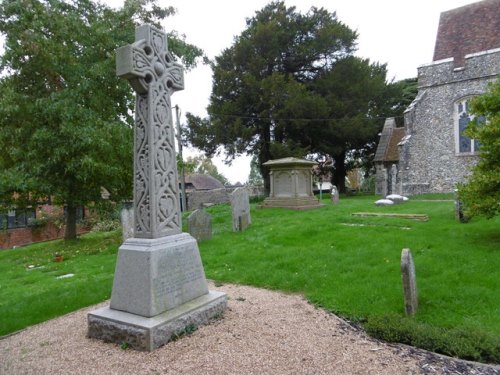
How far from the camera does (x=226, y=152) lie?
97.1ft

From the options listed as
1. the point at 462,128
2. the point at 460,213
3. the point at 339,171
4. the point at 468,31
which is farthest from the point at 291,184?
the point at 468,31

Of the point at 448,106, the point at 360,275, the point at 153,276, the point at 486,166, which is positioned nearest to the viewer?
the point at 153,276

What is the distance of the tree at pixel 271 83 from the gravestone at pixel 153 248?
70.9 feet

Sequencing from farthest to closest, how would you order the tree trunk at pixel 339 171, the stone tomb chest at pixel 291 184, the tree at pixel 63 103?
the tree trunk at pixel 339 171 → the stone tomb chest at pixel 291 184 → the tree at pixel 63 103

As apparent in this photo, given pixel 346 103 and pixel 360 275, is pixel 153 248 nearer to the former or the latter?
pixel 360 275

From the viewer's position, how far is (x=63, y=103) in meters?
10.7

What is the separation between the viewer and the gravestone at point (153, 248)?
381 cm

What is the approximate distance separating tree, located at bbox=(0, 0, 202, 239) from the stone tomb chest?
729 centimetres

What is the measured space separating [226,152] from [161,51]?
2517 cm

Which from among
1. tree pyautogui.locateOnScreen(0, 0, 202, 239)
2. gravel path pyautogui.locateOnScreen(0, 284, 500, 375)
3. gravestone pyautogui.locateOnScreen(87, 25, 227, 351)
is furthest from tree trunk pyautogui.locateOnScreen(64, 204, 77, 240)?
gravestone pyautogui.locateOnScreen(87, 25, 227, 351)

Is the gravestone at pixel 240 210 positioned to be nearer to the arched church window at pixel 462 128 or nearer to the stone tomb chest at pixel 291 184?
the stone tomb chest at pixel 291 184

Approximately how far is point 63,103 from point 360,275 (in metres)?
9.81

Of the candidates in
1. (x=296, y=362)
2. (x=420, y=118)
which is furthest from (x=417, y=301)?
(x=420, y=118)

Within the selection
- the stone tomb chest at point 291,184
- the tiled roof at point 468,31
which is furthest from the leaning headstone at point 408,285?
the tiled roof at point 468,31
